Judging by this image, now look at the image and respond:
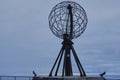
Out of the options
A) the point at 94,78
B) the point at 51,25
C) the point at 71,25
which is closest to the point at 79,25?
the point at 71,25

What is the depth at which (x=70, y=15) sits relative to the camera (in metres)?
17.8

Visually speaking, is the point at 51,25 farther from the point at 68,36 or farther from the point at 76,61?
the point at 76,61

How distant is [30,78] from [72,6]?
515 cm

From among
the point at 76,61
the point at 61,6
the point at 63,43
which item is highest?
the point at 61,6

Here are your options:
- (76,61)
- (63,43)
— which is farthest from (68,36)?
(76,61)

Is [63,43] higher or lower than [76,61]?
higher

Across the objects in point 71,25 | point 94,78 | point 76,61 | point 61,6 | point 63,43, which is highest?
point 61,6

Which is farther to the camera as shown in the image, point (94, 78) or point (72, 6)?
point (72, 6)

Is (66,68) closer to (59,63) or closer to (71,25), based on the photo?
(59,63)

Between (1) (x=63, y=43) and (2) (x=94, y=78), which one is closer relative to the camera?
(2) (x=94, y=78)

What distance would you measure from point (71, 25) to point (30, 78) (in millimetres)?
4077

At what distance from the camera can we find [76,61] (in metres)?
17.5

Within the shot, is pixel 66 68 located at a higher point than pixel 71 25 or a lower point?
lower

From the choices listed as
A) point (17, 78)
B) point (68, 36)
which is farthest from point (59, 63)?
point (17, 78)
